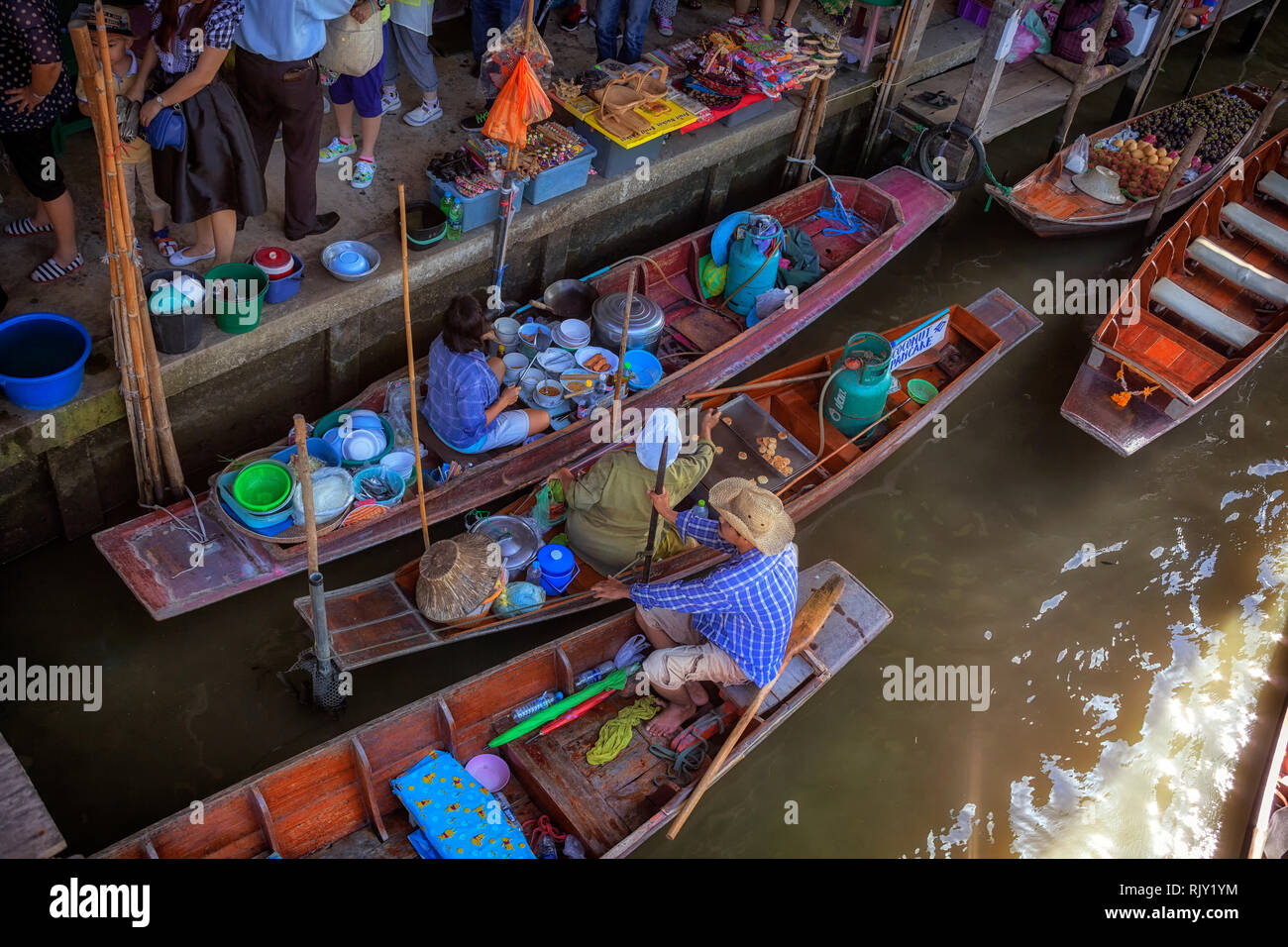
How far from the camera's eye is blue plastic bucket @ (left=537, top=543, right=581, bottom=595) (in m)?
6.55

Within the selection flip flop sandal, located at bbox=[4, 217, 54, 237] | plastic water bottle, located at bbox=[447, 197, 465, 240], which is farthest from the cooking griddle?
flip flop sandal, located at bbox=[4, 217, 54, 237]

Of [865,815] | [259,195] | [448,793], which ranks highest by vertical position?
[259,195]

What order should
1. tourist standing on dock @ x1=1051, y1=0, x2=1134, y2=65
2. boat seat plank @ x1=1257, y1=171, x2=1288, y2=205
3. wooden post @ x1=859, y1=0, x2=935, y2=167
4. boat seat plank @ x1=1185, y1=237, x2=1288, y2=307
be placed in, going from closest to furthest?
1. boat seat plank @ x1=1185, y1=237, x2=1288, y2=307
2. wooden post @ x1=859, y1=0, x2=935, y2=167
3. boat seat plank @ x1=1257, y1=171, x2=1288, y2=205
4. tourist standing on dock @ x1=1051, y1=0, x2=1134, y2=65

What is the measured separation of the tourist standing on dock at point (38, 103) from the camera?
220 inches

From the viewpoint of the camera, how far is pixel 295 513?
249 inches

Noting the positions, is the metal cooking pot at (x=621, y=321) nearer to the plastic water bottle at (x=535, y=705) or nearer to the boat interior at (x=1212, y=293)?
the plastic water bottle at (x=535, y=705)

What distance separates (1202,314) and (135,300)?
796cm

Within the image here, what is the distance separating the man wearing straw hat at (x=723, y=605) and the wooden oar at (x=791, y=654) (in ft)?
0.34

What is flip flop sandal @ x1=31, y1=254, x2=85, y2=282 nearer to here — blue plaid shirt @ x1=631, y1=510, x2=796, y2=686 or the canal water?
the canal water

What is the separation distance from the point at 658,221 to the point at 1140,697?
551cm

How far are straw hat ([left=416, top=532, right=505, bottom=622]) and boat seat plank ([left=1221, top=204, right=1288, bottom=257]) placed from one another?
7881 mm

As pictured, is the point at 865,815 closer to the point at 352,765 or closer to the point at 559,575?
the point at 559,575
